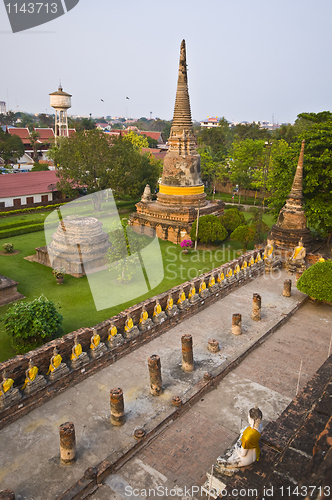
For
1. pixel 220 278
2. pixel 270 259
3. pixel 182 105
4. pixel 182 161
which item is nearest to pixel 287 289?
pixel 220 278

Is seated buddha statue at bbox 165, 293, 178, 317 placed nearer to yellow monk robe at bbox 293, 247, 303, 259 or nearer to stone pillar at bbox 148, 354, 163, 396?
stone pillar at bbox 148, 354, 163, 396

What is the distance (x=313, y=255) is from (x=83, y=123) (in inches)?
2564

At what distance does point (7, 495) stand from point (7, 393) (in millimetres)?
2807

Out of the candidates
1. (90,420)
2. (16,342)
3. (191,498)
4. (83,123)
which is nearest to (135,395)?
(90,420)

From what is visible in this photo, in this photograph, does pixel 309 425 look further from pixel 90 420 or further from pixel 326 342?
pixel 326 342

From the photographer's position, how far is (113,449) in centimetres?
872

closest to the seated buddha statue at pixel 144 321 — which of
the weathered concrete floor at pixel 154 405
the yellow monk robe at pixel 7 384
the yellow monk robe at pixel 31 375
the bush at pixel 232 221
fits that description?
the weathered concrete floor at pixel 154 405

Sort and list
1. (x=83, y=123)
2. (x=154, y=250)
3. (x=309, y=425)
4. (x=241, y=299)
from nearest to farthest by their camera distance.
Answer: (x=309, y=425), (x=241, y=299), (x=154, y=250), (x=83, y=123)

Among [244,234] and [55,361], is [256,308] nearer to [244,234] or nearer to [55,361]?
[55,361]

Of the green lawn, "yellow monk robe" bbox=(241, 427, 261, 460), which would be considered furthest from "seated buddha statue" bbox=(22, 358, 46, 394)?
"yellow monk robe" bbox=(241, 427, 261, 460)

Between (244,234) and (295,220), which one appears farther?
(244,234)

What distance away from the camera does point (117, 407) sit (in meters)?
9.30

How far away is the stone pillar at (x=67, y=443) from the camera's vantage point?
807cm

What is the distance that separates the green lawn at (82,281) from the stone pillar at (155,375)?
5.11 meters
